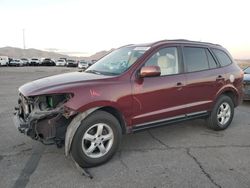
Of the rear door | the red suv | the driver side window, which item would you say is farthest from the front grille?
the rear door

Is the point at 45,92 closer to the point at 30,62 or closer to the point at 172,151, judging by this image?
the point at 172,151

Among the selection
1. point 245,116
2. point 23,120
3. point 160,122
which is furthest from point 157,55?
point 245,116

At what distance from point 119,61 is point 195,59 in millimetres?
1555

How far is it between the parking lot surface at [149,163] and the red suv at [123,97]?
0.34m

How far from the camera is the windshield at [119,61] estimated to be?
16.0 ft

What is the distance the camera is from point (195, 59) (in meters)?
5.70

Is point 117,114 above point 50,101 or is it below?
below

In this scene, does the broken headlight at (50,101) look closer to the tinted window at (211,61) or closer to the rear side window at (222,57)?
the tinted window at (211,61)

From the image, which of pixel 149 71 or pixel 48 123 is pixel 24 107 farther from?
pixel 149 71

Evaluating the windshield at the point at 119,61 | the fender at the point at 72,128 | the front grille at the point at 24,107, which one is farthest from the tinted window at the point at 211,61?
the front grille at the point at 24,107

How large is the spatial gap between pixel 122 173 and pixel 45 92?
1.55 metres

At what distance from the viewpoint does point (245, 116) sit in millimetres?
7777

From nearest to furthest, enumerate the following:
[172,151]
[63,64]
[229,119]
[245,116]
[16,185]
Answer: [16,185], [172,151], [229,119], [245,116], [63,64]

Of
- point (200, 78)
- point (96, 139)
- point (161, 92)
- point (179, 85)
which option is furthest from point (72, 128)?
point (200, 78)
